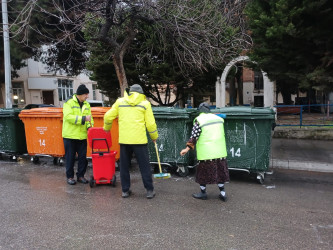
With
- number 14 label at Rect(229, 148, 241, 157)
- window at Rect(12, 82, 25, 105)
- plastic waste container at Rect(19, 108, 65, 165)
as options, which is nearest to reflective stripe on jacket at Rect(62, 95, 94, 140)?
plastic waste container at Rect(19, 108, 65, 165)

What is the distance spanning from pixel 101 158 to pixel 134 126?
1.05m

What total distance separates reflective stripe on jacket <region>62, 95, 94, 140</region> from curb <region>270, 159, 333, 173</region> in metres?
4.08

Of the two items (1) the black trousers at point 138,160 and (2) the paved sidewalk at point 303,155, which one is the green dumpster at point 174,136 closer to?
(1) the black trousers at point 138,160

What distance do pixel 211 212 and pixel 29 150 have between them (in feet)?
16.0

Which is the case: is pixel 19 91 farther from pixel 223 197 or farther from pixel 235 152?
pixel 223 197

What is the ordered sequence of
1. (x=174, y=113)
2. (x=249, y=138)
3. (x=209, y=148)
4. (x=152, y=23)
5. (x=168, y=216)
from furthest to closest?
(x=152, y=23) → (x=174, y=113) → (x=249, y=138) → (x=209, y=148) → (x=168, y=216)

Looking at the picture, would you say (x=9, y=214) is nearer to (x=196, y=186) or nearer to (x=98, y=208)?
(x=98, y=208)

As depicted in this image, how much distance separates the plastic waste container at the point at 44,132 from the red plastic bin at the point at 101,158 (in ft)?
6.06

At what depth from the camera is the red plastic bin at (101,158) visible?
4.70 metres

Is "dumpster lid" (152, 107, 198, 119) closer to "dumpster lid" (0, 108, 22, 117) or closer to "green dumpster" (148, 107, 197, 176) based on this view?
"green dumpster" (148, 107, 197, 176)

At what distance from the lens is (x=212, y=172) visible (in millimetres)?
4023

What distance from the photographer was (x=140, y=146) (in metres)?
4.14

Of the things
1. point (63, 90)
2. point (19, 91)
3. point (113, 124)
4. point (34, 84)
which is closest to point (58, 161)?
point (113, 124)

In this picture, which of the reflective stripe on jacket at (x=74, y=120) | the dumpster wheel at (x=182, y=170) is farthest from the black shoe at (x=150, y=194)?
the reflective stripe on jacket at (x=74, y=120)
